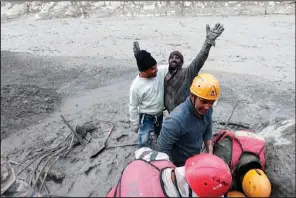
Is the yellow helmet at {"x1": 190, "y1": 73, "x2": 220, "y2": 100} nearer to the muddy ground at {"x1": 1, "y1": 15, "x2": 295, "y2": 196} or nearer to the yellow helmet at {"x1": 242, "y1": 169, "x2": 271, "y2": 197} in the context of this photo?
the yellow helmet at {"x1": 242, "y1": 169, "x2": 271, "y2": 197}

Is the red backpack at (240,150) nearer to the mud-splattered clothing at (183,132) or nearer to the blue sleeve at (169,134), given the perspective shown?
the mud-splattered clothing at (183,132)

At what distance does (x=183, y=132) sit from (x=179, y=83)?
77 centimetres

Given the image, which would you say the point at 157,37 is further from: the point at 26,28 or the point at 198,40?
the point at 26,28

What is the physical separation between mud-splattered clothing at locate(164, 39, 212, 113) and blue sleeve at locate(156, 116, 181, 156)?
0.72 m

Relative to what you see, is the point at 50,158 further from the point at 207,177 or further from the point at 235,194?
the point at 207,177

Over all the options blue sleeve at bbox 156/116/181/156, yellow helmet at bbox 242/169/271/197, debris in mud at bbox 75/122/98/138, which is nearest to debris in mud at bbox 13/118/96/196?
debris in mud at bbox 75/122/98/138

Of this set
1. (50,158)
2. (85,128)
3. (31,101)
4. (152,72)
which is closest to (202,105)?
(152,72)

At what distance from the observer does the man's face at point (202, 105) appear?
284 centimetres

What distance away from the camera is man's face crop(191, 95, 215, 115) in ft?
9.31

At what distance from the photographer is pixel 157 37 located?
1023 cm

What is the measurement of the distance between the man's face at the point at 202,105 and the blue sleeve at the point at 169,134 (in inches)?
8.5

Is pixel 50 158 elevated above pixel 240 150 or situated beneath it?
situated beneath

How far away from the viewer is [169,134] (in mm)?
2936

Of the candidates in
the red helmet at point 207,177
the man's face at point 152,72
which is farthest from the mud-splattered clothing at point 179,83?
the red helmet at point 207,177
